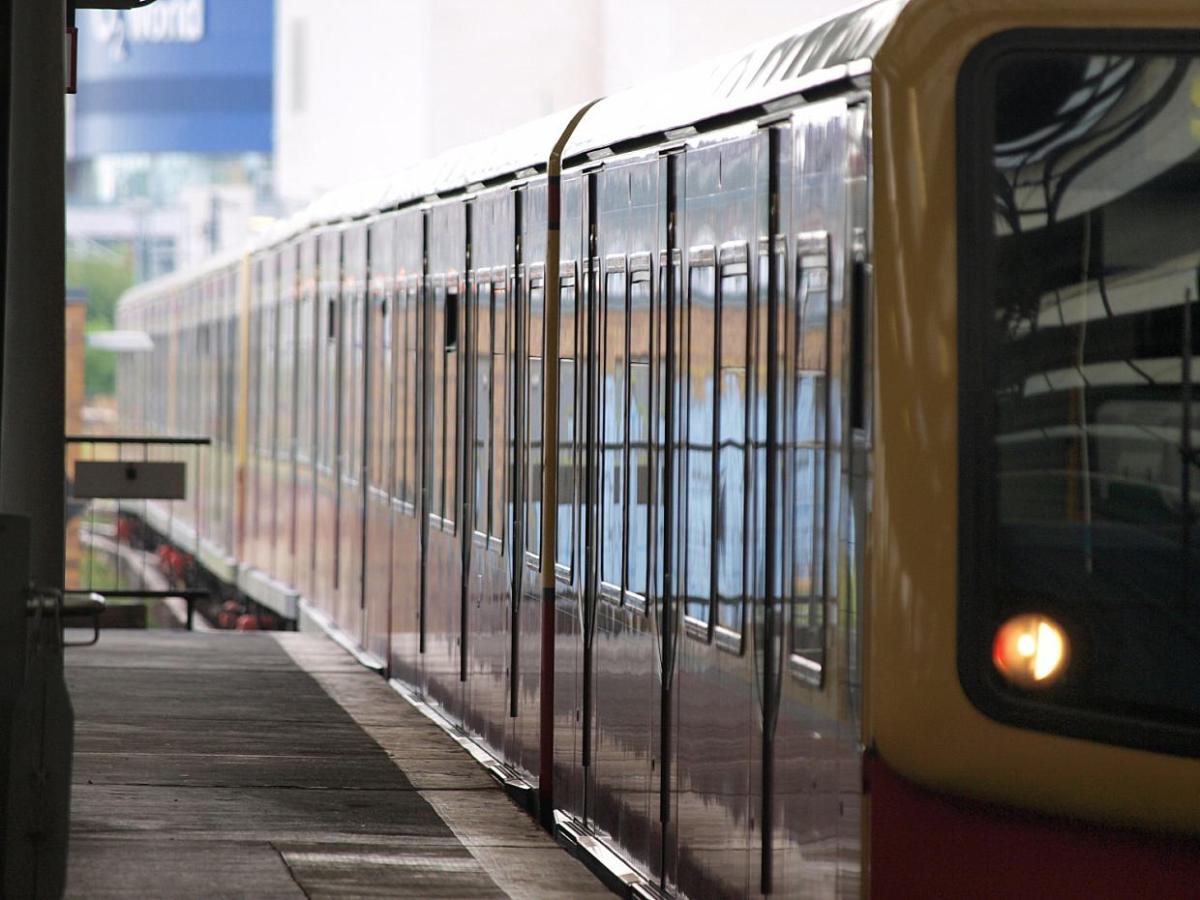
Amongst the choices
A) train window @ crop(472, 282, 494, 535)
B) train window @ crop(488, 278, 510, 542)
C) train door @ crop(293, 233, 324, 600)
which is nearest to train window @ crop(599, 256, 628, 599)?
train window @ crop(488, 278, 510, 542)

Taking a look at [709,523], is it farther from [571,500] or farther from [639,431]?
[571,500]

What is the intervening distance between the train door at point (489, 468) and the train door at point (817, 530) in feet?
14.0

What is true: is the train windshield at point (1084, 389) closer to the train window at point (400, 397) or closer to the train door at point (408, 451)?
the train door at point (408, 451)

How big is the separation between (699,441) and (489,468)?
394 centimetres

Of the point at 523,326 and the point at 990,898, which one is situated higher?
the point at 523,326

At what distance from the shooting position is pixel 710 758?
7242 mm

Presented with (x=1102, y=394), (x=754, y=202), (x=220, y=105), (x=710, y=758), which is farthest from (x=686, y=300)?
(x=220, y=105)

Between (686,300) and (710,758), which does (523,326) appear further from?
(710,758)

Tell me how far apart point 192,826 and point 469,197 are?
3.74 m

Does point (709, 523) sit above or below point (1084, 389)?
below

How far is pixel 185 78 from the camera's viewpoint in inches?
3762

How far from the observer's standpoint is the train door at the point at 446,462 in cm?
1215

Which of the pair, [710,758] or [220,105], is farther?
[220,105]

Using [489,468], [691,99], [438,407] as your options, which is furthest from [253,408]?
[691,99]
